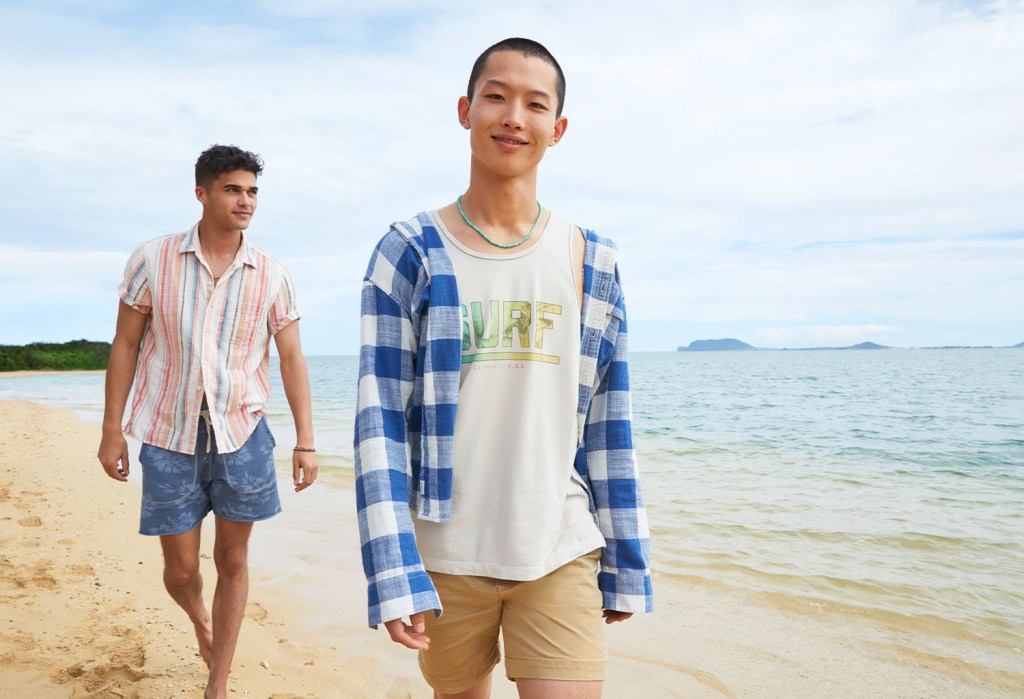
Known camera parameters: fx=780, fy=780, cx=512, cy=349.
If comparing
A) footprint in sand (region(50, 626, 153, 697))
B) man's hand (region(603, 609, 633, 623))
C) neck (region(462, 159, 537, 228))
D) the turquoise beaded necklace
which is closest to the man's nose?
neck (region(462, 159, 537, 228))

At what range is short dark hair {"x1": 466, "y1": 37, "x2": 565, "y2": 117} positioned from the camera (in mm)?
2000

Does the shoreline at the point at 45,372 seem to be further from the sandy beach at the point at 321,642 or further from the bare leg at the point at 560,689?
the bare leg at the point at 560,689

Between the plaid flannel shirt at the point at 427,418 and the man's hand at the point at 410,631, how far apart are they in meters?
0.03

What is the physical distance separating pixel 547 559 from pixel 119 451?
240 cm

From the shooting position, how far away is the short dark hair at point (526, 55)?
200 cm

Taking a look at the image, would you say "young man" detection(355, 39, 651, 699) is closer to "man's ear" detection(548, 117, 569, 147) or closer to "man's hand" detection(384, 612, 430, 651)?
"man's ear" detection(548, 117, 569, 147)

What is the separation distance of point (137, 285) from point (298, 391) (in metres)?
0.84

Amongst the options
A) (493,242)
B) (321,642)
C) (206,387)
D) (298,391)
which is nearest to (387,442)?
(493,242)

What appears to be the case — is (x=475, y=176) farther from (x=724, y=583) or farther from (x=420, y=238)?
(x=724, y=583)

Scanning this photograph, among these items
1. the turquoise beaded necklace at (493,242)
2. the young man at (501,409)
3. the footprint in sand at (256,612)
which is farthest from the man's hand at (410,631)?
the footprint in sand at (256,612)

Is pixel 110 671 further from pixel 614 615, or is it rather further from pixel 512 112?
pixel 512 112

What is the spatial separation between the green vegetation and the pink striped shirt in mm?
51765

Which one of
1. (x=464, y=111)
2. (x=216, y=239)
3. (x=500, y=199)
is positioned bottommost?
(x=500, y=199)

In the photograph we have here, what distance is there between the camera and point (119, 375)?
3463mm
